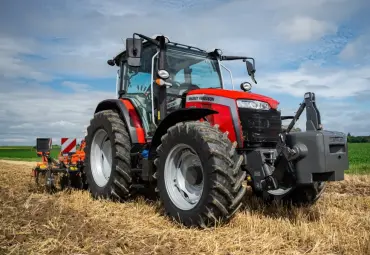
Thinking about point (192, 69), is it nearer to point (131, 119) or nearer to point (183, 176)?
point (131, 119)


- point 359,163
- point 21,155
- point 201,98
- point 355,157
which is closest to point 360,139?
point 355,157

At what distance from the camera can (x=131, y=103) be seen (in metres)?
6.62

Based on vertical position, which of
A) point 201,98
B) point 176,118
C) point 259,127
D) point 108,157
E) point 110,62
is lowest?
point 108,157

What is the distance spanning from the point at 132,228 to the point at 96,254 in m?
1.09

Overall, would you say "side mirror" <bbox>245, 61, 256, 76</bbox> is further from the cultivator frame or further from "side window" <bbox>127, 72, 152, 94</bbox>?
the cultivator frame

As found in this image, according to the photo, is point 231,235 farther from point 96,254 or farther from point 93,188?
point 93,188

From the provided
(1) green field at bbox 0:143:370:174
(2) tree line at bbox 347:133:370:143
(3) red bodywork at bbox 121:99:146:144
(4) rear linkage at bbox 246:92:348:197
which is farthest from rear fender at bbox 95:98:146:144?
(2) tree line at bbox 347:133:370:143

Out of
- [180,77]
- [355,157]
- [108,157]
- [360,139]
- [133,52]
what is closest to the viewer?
[133,52]

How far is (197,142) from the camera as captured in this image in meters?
4.52

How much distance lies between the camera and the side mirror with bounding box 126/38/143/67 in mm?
5270

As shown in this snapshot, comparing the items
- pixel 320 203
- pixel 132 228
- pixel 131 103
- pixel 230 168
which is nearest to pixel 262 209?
pixel 320 203

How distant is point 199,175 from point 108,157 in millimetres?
2763

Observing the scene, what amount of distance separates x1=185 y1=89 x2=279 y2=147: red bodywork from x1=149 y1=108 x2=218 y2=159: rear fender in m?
0.25

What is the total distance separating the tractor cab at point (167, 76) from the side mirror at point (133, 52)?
41 centimetres
